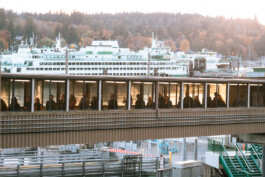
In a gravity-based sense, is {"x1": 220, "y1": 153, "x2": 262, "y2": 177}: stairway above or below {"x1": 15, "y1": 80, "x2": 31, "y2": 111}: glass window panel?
below

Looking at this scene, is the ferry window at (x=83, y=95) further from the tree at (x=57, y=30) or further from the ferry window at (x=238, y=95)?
the tree at (x=57, y=30)

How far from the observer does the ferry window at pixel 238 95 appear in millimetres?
18922

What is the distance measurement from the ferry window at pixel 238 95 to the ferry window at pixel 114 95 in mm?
5144

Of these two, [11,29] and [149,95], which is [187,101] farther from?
[11,29]

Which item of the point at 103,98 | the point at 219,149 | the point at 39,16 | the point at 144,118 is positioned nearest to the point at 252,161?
the point at 219,149

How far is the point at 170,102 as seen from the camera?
17.1 metres

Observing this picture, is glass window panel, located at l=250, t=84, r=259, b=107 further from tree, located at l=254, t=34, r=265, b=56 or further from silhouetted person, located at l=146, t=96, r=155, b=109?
tree, located at l=254, t=34, r=265, b=56

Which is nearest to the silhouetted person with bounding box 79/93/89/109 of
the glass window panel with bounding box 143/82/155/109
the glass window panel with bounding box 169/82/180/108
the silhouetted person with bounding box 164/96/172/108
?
the glass window panel with bounding box 143/82/155/109

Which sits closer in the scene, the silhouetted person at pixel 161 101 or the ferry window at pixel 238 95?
the silhouetted person at pixel 161 101

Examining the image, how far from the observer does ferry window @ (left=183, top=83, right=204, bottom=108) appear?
693 inches

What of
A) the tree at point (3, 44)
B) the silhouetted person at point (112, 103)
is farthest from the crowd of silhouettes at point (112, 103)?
the tree at point (3, 44)

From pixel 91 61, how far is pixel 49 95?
95.1 m

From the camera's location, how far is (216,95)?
18484 mm

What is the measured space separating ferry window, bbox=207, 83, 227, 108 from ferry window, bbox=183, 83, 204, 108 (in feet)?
1.22
